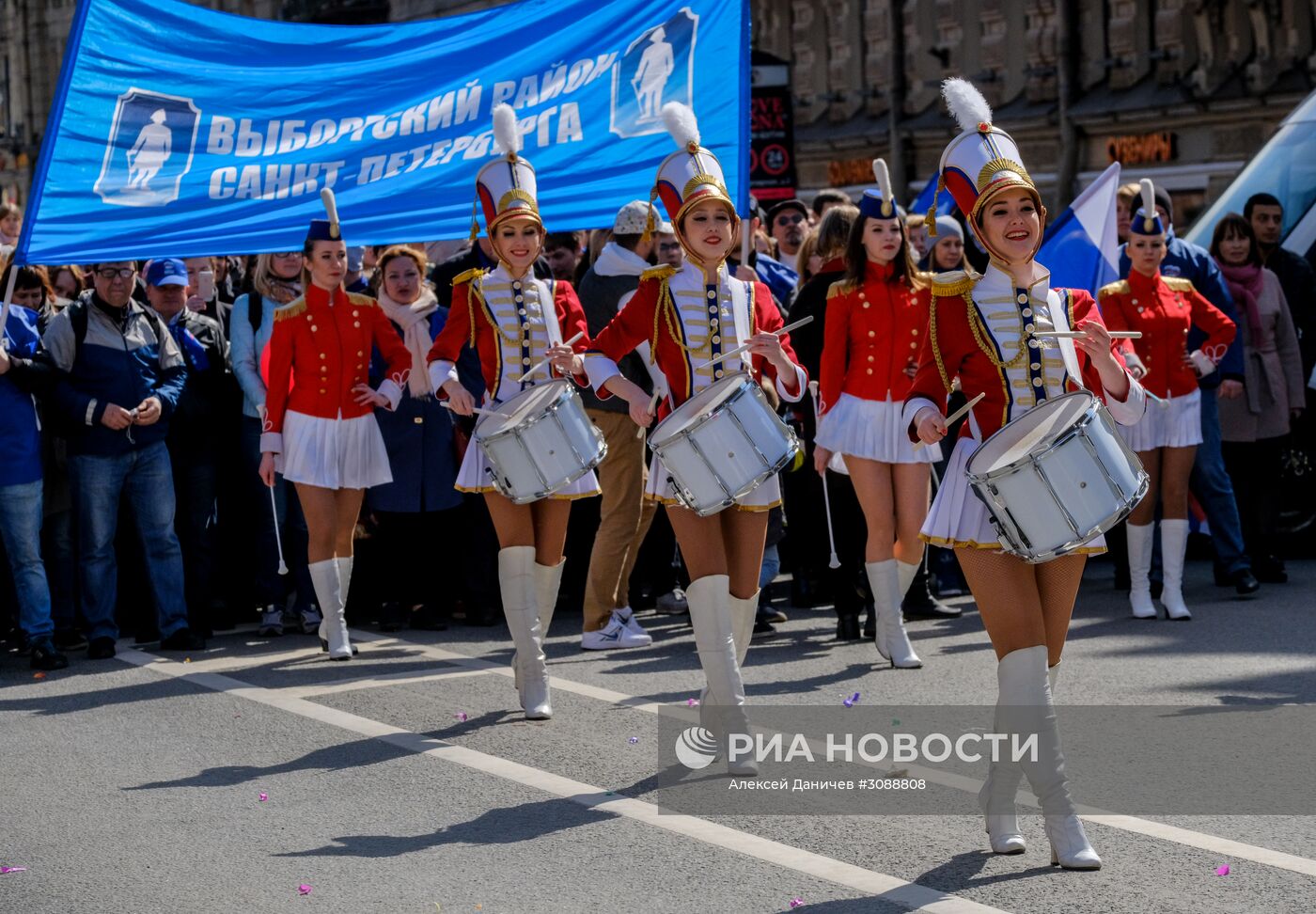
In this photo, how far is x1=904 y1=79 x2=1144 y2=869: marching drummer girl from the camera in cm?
621

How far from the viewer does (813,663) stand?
9875 millimetres

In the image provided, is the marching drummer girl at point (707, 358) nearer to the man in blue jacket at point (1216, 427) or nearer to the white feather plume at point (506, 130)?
the white feather plume at point (506, 130)

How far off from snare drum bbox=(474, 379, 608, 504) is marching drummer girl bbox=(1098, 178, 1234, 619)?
11.8ft

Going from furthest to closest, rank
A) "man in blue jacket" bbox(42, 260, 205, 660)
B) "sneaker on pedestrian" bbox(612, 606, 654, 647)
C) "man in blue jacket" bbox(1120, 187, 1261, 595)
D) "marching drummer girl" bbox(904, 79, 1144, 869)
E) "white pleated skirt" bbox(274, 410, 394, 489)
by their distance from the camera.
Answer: "man in blue jacket" bbox(1120, 187, 1261, 595), "sneaker on pedestrian" bbox(612, 606, 654, 647), "man in blue jacket" bbox(42, 260, 205, 660), "white pleated skirt" bbox(274, 410, 394, 489), "marching drummer girl" bbox(904, 79, 1144, 869)

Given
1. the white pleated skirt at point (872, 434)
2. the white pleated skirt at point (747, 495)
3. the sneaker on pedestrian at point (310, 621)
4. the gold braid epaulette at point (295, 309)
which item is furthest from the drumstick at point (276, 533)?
the white pleated skirt at point (747, 495)

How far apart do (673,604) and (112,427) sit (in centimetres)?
339

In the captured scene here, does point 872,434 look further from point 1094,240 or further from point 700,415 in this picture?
point 1094,240

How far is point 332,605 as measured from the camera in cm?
1030

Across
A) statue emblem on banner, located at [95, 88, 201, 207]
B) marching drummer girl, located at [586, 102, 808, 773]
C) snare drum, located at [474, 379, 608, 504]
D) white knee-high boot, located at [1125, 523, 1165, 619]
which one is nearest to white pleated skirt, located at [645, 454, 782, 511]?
marching drummer girl, located at [586, 102, 808, 773]

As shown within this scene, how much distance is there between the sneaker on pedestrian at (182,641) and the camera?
10.8 meters

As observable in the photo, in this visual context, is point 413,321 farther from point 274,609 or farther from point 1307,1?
point 1307,1

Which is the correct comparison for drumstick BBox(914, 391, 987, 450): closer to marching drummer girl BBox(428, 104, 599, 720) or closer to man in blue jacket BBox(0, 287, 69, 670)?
marching drummer girl BBox(428, 104, 599, 720)

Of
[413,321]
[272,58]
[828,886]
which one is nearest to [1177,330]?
[413,321]

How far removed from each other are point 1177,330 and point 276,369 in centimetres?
452
